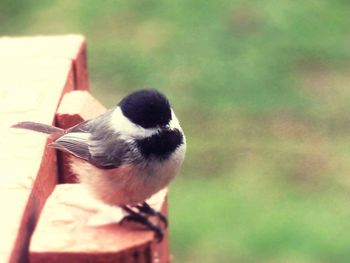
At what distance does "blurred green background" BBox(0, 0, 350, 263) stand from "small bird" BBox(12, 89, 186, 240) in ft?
8.17

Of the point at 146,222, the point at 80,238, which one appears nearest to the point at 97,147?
the point at 146,222

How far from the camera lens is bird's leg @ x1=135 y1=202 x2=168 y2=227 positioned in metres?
2.24

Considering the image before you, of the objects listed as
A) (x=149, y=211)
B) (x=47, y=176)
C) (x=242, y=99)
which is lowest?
(x=242, y=99)

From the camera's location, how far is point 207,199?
540cm

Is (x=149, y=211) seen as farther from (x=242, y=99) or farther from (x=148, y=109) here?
(x=242, y=99)

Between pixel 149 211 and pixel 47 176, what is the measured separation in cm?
33

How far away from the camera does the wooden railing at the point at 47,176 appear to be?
197 cm

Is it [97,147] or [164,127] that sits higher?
[164,127]

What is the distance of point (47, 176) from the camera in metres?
2.48

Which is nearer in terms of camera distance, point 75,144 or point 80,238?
point 80,238

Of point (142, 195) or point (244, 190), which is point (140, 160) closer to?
point (142, 195)

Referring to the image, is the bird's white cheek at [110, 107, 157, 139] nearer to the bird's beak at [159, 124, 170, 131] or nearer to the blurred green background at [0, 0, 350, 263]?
the bird's beak at [159, 124, 170, 131]

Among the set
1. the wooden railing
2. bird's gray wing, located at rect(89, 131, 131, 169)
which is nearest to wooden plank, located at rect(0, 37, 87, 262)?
the wooden railing

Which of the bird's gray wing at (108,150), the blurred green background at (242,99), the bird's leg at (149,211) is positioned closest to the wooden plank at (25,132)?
the bird's gray wing at (108,150)
